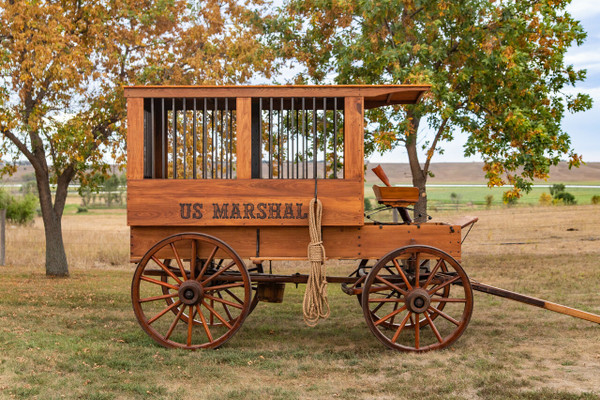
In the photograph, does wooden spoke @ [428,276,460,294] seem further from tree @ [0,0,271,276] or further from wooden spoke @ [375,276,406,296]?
tree @ [0,0,271,276]

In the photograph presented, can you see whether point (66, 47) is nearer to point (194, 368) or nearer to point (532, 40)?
point (194, 368)

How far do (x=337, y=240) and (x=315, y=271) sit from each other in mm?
408

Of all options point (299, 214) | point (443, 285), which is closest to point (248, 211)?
point (299, 214)

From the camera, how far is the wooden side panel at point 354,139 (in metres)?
5.85

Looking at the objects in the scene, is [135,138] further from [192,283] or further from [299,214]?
[299,214]

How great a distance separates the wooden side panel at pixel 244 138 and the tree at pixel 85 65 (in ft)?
18.6

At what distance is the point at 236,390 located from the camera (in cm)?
459

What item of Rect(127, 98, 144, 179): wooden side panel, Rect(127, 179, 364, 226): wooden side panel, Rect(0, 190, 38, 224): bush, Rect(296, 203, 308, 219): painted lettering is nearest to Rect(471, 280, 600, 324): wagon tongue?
Rect(127, 179, 364, 226): wooden side panel

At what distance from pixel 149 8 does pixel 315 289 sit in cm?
950

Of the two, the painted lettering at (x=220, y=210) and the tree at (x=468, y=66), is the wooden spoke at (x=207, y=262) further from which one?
the tree at (x=468, y=66)

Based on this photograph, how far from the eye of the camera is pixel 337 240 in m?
5.96

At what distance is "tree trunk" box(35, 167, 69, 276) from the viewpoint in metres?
12.2

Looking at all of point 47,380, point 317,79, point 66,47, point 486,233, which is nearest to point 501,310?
point 47,380

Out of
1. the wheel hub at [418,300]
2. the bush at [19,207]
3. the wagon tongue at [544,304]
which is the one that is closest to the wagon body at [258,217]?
the wheel hub at [418,300]
